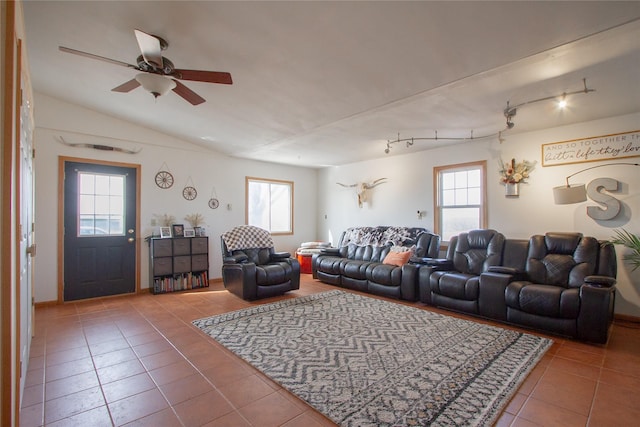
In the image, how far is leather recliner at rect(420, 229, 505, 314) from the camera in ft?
12.8

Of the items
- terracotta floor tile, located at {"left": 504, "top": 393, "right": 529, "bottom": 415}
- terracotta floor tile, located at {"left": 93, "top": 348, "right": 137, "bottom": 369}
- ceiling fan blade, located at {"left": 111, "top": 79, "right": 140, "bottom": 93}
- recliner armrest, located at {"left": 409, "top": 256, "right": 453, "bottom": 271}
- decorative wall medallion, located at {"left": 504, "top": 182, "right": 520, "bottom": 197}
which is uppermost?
ceiling fan blade, located at {"left": 111, "top": 79, "right": 140, "bottom": 93}

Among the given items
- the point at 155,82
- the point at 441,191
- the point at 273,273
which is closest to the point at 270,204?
the point at 273,273

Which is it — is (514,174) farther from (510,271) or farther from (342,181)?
(342,181)

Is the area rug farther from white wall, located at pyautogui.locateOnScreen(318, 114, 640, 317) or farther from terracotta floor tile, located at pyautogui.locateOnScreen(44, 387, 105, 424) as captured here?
white wall, located at pyautogui.locateOnScreen(318, 114, 640, 317)

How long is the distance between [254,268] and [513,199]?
408cm

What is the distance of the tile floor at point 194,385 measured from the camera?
77.7 inches

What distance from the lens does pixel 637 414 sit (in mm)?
1980

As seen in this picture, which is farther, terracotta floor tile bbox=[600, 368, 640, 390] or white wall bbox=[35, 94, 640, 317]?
white wall bbox=[35, 94, 640, 317]

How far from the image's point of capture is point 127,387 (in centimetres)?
234

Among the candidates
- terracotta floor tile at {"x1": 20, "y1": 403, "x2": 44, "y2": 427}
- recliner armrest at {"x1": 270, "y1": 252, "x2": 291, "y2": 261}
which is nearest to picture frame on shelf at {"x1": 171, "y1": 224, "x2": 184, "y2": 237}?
recliner armrest at {"x1": 270, "y1": 252, "x2": 291, "y2": 261}

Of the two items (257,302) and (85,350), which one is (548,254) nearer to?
(257,302)

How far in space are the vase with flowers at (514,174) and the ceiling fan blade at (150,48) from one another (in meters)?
4.79

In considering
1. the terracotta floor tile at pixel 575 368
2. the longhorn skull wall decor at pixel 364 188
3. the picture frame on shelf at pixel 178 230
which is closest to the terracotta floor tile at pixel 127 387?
the terracotta floor tile at pixel 575 368

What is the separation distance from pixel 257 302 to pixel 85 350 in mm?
2086
